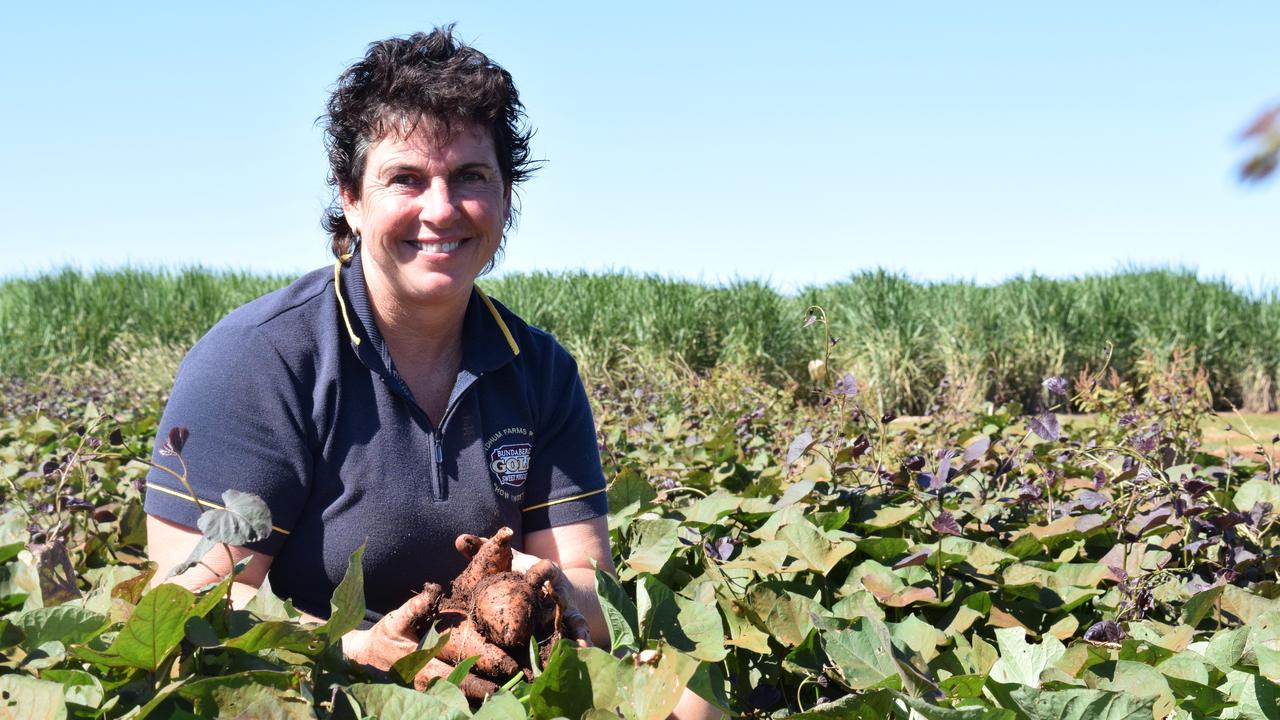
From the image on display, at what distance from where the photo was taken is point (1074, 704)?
1.20 m

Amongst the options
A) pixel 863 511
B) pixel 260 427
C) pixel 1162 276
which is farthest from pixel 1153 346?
pixel 260 427

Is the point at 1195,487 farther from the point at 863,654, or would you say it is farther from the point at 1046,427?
the point at 863,654

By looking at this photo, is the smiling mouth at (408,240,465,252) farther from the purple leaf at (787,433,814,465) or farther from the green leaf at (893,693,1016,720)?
the green leaf at (893,693,1016,720)

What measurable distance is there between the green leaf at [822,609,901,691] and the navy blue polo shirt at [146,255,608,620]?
3.13 feet

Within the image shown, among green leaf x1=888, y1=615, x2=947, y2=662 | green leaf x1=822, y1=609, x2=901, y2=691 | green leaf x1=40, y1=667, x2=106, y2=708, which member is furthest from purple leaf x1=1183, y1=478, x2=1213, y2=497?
green leaf x1=40, y1=667, x2=106, y2=708

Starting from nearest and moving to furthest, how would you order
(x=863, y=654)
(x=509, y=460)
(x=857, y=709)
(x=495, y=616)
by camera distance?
1. (x=857, y=709)
2. (x=863, y=654)
3. (x=495, y=616)
4. (x=509, y=460)

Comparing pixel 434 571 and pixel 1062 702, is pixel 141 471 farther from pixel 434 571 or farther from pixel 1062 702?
pixel 1062 702

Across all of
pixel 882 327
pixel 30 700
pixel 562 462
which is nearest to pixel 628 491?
pixel 562 462

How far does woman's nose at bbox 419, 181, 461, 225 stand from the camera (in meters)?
2.21

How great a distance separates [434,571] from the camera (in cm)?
220

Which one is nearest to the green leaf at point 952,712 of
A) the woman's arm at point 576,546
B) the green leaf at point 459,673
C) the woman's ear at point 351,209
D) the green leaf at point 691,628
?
the green leaf at point 691,628

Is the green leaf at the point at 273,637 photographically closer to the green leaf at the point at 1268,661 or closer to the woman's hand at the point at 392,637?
the woman's hand at the point at 392,637

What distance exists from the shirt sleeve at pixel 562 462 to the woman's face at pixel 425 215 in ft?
1.02

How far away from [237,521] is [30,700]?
0.26 m
